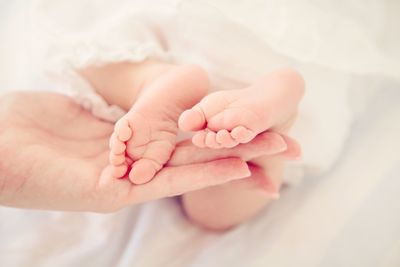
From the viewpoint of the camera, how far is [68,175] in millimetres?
591

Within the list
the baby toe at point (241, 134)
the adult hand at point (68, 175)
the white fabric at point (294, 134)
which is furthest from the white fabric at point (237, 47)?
the baby toe at point (241, 134)

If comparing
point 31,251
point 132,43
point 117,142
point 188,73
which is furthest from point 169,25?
point 31,251

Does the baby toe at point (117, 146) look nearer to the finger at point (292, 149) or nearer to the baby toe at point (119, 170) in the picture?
the baby toe at point (119, 170)

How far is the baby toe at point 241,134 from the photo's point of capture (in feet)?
1.61

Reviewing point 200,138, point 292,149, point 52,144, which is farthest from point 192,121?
point 52,144

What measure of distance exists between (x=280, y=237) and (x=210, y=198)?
138mm

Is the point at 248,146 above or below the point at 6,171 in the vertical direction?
above

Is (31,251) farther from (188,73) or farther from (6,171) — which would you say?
(188,73)

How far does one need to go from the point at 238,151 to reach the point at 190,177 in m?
0.07

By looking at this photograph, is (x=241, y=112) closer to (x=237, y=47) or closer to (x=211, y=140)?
(x=211, y=140)

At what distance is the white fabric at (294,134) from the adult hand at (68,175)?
12 cm

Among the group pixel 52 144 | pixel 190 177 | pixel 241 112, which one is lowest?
pixel 52 144

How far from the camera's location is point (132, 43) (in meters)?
0.72

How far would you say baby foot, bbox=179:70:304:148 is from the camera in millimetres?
496
